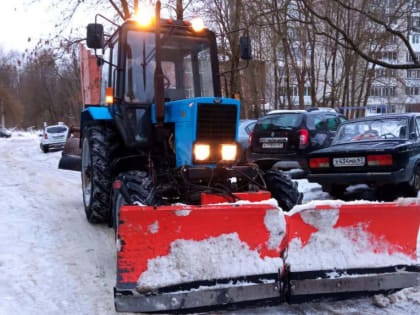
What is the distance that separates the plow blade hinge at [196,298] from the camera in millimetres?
2752

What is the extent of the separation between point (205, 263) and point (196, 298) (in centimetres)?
24

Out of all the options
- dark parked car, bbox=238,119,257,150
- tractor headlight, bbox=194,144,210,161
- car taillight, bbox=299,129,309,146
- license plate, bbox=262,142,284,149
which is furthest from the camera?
dark parked car, bbox=238,119,257,150

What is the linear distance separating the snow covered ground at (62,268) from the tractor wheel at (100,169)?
27cm

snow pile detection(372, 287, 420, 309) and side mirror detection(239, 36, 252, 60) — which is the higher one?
side mirror detection(239, 36, 252, 60)

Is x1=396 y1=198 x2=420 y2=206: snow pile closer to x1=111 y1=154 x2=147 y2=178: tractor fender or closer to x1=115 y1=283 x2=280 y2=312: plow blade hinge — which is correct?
x1=115 y1=283 x2=280 y2=312: plow blade hinge

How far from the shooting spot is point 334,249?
123 inches

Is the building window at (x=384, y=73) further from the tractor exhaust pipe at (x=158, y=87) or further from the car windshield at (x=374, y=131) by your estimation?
the tractor exhaust pipe at (x=158, y=87)

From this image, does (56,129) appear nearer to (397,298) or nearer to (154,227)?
(154,227)

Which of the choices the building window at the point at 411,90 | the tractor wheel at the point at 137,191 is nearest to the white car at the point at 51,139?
the tractor wheel at the point at 137,191

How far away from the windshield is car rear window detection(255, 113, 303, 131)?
4.14 meters

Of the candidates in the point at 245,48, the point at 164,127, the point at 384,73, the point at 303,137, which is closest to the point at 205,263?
the point at 164,127

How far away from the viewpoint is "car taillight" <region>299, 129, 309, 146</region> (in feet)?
29.0

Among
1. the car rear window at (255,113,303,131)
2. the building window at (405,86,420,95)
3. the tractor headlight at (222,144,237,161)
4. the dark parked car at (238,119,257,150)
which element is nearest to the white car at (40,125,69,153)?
the dark parked car at (238,119,257,150)

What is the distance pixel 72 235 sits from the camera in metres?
5.16
